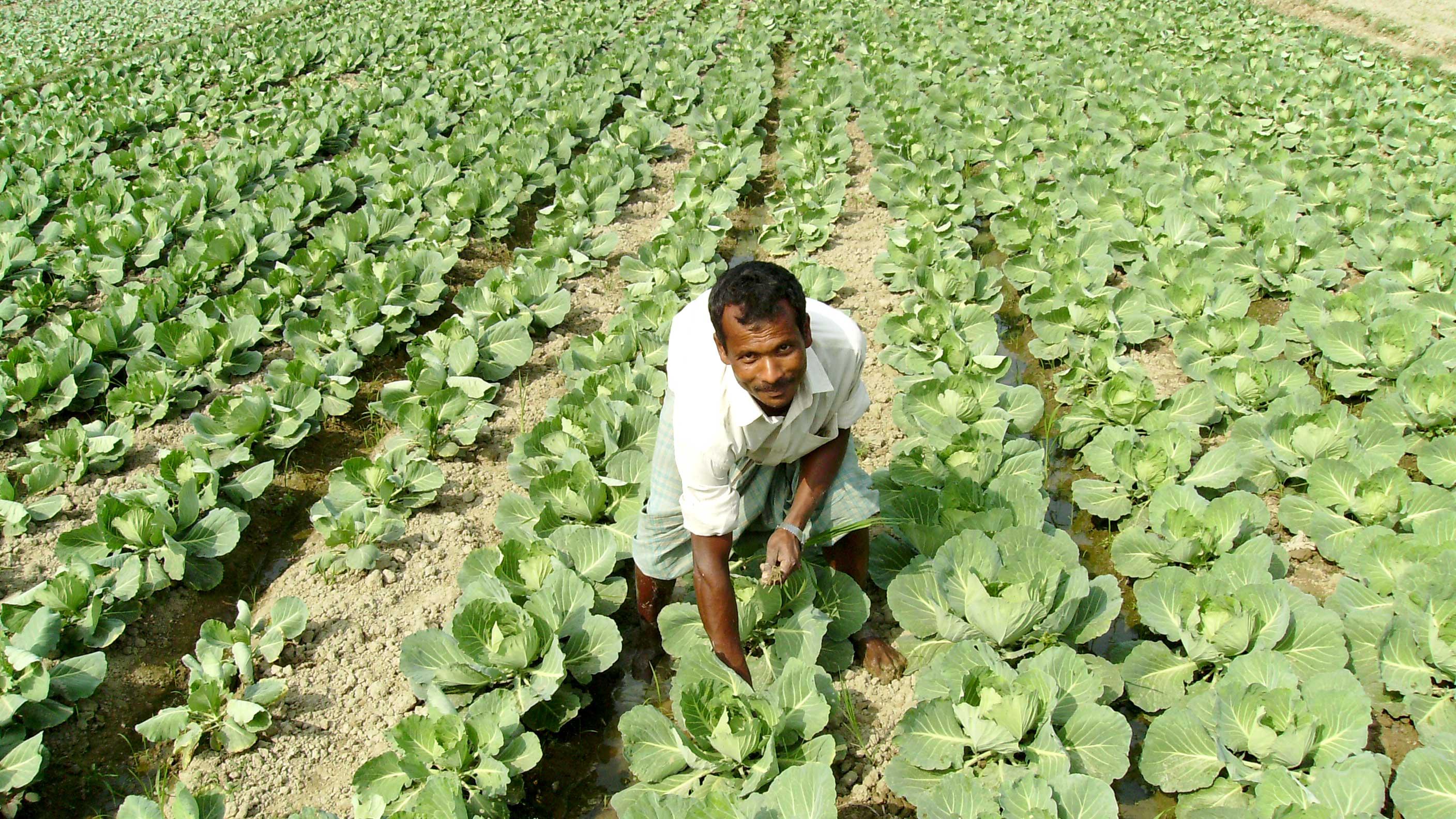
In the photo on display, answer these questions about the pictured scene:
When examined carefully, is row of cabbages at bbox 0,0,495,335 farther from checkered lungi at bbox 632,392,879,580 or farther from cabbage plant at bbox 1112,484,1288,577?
cabbage plant at bbox 1112,484,1288,577

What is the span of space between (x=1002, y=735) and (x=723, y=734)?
2.32 feet

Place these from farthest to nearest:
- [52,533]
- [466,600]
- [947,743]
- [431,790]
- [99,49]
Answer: [99,49]
[52,533]
[466,600]
[947,743]
[431,790]

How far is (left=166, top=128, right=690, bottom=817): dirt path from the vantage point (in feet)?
8.71

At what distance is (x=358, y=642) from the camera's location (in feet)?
10.2

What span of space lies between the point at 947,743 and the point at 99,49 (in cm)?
1475

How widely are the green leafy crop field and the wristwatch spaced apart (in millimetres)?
332

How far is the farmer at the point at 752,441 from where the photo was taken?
1.97m

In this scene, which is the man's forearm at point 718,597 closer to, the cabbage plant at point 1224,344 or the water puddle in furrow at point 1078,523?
the water puddle in furrow at point 1078,523

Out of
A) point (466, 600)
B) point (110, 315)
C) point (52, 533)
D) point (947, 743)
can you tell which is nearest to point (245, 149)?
point (110, 315)

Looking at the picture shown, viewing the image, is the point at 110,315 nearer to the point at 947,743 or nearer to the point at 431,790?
the point at 431,790

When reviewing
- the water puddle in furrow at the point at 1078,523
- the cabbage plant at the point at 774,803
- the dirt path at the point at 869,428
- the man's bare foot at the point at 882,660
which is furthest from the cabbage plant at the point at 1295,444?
the cabbage plant at the point at 774,803

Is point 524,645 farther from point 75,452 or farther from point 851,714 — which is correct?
point 75,452

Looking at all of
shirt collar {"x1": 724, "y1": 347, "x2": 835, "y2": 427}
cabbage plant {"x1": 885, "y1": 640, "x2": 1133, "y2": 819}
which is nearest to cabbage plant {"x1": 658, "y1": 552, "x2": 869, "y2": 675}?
cabbage plant {"x1": 885, "y1": 640, "x2": 1133, "y2": 819}

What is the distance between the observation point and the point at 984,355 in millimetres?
4254
